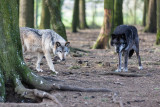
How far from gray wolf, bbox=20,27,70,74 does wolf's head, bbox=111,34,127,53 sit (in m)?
1.89

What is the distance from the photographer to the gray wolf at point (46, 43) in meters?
9.84

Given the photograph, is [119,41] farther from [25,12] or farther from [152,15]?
[152,15]

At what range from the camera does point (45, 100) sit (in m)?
6.83

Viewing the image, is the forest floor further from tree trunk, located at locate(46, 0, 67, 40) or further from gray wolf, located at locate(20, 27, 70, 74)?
tree trunk, located at locate(46, 0, 67, 40)

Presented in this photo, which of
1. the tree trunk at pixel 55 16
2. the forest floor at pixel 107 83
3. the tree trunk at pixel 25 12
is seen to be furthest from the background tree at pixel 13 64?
the tree trunk at pixel 25 12

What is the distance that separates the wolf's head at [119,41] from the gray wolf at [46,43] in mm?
1893

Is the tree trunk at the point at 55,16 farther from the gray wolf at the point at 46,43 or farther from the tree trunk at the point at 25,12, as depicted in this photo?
the tree trunk at the point at 25,12

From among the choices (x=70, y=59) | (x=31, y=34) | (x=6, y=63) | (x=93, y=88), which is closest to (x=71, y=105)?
(x=93, y=88)

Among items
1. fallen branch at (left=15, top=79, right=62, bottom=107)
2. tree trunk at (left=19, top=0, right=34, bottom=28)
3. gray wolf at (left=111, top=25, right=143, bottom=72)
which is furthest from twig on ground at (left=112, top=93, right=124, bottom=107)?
tree trunk at (left=19, top=0, right=34, bottom=28)

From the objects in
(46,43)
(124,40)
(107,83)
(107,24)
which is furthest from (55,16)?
(107,83)

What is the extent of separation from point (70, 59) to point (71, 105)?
22.8 ft

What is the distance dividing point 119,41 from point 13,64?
4580mm

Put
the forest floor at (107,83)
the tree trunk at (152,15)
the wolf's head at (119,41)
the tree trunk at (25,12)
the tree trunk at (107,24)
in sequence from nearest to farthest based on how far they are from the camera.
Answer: the forest floor at (107,83) → the wolf's head at (119,41) → the tree trunk at (107,24) → the tree trunk at (25,12) → the tree trunk at (152,15)

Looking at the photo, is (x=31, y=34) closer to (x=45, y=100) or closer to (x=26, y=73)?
(x=26, y=73)
